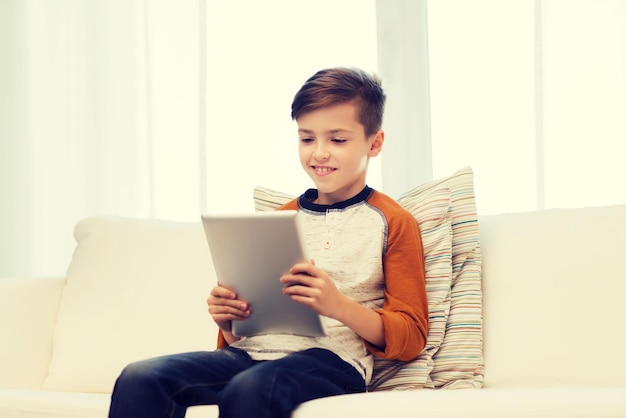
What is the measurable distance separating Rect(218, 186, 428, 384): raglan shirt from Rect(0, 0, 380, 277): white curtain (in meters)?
1.08

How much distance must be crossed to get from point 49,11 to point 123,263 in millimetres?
1373

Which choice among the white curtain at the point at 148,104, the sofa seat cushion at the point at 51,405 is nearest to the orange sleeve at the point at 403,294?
the sofa seat cushion at the point at 51,405

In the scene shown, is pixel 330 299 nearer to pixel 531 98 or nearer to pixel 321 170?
pixel 321 170

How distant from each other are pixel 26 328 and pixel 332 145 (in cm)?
96

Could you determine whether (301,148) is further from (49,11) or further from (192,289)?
(49,11)

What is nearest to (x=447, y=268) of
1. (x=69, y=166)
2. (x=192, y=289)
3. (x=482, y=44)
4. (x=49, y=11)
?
(x=192, y=289)

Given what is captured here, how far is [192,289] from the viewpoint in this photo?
6.50ft

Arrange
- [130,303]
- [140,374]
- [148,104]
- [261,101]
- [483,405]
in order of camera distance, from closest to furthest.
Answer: [483,405] → [140,374] → [130,303] → [261,101] → [148,104]

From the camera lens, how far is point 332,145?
5.22 feet

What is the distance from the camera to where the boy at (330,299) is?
1.31 metres

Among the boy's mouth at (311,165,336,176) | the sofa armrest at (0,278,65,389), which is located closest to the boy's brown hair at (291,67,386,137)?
the boy's mouth at (311,165,336,176)

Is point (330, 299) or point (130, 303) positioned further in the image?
point (130, 303)

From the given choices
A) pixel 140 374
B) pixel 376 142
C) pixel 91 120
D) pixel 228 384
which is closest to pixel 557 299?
pixel 376 142

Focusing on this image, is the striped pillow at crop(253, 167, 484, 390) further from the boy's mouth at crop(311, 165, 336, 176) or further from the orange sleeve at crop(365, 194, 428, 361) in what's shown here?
the boy's mouth at crop(311, 165, 336, 176)
